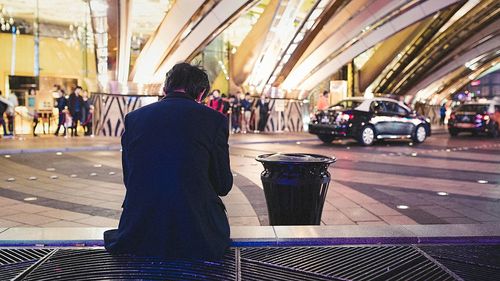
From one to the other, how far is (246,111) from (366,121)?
850 cm

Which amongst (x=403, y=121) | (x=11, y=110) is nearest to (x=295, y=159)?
(x=403, y=121)

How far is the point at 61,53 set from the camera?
81.6 feet

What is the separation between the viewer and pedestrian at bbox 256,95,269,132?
2373 cm

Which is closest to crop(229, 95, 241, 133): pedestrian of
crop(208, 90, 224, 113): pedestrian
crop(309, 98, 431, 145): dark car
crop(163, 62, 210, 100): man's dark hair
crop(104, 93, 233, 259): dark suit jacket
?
crop(208, 90, 224, 113): pedestrian

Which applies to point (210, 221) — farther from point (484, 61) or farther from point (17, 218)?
point (484, 61)

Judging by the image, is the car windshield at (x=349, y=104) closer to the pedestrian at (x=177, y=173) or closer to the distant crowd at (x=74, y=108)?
the distant crowd at (x=74, y=108)

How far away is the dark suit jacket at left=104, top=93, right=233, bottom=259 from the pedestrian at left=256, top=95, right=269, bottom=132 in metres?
20.5

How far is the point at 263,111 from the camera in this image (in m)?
23.8

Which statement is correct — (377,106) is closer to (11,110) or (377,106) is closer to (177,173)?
(177,173)

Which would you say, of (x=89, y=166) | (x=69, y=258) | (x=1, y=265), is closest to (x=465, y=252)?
(x=69, y=258)

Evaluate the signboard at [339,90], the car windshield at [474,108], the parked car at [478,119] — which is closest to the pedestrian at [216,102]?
the parked car at [478,119]

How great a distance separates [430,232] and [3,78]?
2409cm

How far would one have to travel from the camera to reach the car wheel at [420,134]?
17000 millimetres

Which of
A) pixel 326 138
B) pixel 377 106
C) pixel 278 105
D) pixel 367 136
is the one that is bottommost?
pixel 326 138
